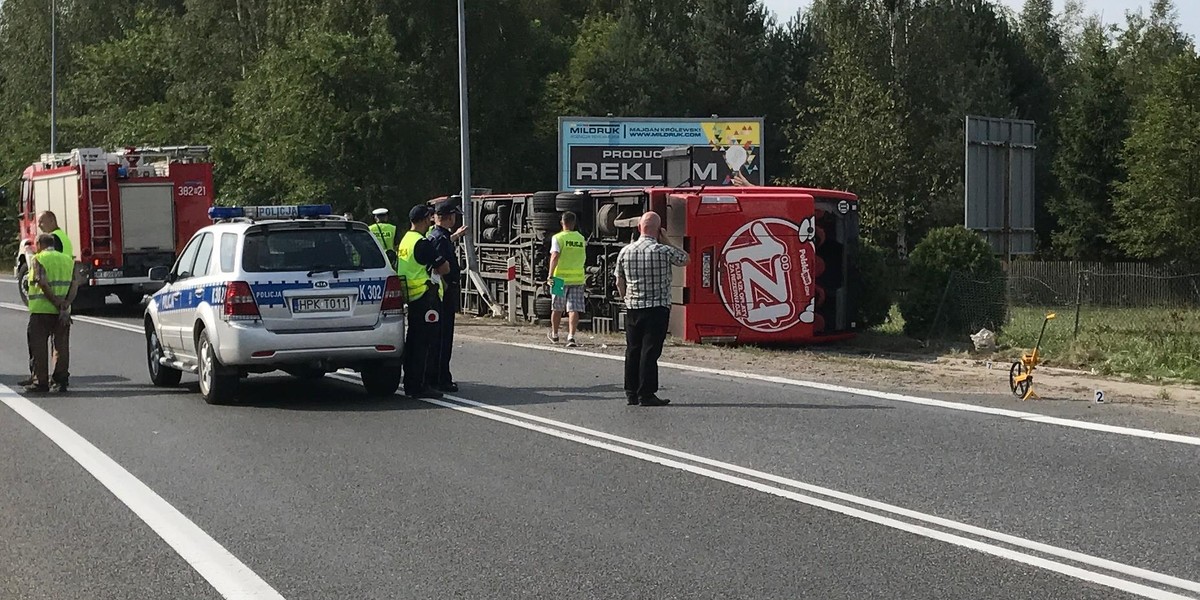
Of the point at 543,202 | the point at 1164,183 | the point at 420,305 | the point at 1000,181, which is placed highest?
the point at 1164,183

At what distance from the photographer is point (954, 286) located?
2025cm

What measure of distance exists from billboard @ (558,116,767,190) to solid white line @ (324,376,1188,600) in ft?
76.5

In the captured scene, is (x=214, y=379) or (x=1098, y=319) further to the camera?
(x=1098, y=319)

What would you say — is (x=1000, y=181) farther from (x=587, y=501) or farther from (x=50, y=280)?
(x=587, y=501)

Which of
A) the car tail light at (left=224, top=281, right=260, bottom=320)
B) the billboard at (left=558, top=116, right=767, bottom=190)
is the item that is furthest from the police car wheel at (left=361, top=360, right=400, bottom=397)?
the billboard at (left=558, top=116, right=767, bottom=190)

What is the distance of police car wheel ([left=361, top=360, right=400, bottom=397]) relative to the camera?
13695mm

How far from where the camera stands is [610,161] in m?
34.7

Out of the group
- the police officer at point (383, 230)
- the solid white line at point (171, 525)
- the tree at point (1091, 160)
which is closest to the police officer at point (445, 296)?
the solid white line at point (171, 525)

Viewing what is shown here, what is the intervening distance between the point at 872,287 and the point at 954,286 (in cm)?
120

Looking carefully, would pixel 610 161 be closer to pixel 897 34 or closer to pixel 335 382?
pixel 335 382

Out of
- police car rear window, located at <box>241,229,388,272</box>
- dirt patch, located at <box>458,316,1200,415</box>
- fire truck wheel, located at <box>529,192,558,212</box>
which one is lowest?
dirt patch, located at <box>458,316,1200,415</box>

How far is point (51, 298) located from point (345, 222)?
3.25 metres

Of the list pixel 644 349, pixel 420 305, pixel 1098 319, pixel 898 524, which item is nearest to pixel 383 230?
pixel 420 305

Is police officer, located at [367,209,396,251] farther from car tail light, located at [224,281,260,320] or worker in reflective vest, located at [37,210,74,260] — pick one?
car tail light, located at [224,281,260,320]
